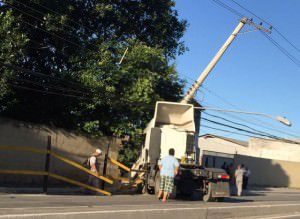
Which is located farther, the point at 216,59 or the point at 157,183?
the point at 216,59

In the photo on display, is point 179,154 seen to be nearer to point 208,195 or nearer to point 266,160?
point 208,195

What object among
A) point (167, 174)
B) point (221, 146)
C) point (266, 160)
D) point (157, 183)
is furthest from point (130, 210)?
point (221, 146)

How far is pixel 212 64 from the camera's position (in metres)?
30.9

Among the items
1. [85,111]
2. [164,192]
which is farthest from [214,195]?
[85,111]

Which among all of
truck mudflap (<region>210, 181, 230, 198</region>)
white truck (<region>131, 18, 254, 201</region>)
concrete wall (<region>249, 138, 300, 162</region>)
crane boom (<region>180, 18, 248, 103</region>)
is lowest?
truck mudflap (<region>210, 181, 230, 198</region>)

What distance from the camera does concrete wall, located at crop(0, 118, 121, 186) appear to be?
18094 mm

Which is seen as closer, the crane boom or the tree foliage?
the tree foliage

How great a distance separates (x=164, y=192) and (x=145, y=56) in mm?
11084

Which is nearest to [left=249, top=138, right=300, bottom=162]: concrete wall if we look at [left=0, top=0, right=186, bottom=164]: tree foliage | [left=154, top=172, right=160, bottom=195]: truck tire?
[left=0, top=0, right=186, bottom=164]: tree foliage

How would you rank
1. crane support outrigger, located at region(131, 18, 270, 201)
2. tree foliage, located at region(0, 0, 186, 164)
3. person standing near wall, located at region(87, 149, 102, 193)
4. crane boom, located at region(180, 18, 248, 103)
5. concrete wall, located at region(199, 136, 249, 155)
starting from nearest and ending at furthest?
person standing near wall, located at region(87, 149, 102, 193)
crane support outrigger, located at region(131, 18, 270, 201)
tree foliage, located at region(0, 0, 186, 164)
crane boom, located at region(180, 18, 248, 103)
concrete wall, located at region(199, 136, 249, 155)

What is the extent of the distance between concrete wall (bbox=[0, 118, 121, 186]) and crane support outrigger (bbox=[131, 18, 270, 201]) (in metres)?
2.56

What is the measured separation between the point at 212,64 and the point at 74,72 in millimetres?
11080

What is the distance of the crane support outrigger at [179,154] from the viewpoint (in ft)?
53.5

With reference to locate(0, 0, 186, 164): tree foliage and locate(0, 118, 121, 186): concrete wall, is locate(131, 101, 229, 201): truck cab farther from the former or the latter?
locate(0, 0, 186, 164): tree foliage
